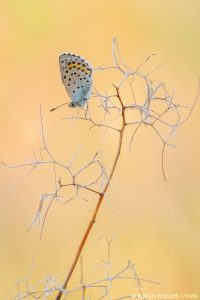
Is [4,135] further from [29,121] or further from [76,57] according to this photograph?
[76,57]

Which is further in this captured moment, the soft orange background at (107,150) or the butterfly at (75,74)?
the soft orange background at (107,150)

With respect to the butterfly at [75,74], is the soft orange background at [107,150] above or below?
above

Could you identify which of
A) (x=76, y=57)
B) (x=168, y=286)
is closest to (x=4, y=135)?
(x=168, y=286)

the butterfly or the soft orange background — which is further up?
the soft orange background

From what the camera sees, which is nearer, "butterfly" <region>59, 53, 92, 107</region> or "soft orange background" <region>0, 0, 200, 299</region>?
"butterfly" <region>59, 53, 92, 107</region>
